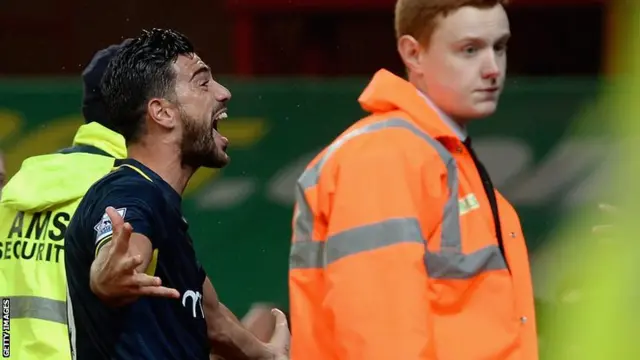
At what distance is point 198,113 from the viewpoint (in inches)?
148

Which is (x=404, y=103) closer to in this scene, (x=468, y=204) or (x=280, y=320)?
(x=468, y=204)

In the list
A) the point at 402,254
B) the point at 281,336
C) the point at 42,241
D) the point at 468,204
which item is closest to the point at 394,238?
the point at 402,254

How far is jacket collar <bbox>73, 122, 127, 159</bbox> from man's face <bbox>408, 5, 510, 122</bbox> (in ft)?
4.98

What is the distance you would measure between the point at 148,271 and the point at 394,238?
64 centimetres

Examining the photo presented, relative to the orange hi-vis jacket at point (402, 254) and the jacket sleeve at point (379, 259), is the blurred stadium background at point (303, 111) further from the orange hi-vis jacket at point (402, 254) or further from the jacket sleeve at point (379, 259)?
the jacket sleeve at point (379, 259)

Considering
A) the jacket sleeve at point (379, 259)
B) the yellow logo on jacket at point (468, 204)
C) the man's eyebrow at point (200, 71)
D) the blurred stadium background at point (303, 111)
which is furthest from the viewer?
the blurred stadium background at point (303, 111)

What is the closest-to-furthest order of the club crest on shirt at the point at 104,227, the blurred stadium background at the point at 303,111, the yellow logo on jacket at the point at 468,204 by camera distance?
1. the yellow logo on jacket at the point at 468,204
2. the club crest on shirt at the point at 104,227
3. the blurred stadium background at the point at 303,111

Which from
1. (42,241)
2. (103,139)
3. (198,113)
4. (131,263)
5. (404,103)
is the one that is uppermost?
(404,103)

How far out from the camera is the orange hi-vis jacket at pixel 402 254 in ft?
9.96

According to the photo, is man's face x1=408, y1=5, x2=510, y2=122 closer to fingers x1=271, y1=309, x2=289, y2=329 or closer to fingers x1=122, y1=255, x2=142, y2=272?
fingers x1=122, y1=255, x2=142, y2=272

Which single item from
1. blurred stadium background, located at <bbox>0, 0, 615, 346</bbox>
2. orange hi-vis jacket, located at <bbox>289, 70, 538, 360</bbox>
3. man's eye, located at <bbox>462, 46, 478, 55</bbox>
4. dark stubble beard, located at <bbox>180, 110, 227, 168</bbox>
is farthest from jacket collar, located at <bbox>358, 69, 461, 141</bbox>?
blurred stadium background, located at <bbox>0, 0, 615, 346</bbox>

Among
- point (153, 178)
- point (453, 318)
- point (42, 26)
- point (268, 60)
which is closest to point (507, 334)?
point (453, 318)

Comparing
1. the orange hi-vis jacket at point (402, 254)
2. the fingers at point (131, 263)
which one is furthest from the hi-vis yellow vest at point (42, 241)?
the orange hi-vis jacket at point (402, 254)

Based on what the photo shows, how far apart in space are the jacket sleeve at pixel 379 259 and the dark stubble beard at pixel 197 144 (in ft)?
2.24
